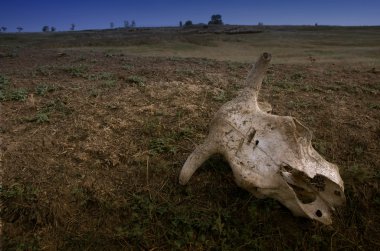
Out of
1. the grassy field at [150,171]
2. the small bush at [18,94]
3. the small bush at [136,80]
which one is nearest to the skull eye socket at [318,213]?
the grassy field at [150,171]

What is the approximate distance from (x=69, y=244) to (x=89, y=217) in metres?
0.32

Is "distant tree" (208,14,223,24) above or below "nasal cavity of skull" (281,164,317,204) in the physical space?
above

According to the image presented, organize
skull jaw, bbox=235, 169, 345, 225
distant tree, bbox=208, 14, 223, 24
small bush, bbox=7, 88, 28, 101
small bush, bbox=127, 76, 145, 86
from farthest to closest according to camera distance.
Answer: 1. distant tree, bbox=208, 14, 223, 24
2. small bush, bbox=127, 76, 145, 86
3. small bush, bbox=7, 88, 28, 101
4. skull jaw, bbox=235, 169, 345, 225

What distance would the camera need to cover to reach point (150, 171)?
13.0 ft

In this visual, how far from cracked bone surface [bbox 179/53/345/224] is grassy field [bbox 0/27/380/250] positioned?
1.14ft

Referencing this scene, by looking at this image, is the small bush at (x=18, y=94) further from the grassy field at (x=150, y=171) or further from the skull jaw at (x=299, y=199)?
the skull jaw at (x=299, y=199)

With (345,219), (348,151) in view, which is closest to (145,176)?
(345,219)

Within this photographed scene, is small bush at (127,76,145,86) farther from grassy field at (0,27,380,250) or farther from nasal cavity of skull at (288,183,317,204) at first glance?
nasal cavity of skull at (288,183,317,204)

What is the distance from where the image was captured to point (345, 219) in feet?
11.8

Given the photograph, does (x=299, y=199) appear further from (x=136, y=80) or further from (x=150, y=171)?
(x=136, y=80)

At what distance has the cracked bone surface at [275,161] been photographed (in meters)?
3.17

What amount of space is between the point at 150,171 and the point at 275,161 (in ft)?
5.08

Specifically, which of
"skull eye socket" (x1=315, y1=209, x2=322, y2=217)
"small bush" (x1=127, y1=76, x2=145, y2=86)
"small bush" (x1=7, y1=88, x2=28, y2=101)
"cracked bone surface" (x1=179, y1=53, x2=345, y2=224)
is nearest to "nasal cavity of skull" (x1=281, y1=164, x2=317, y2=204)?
"cracked bone surface" (x1=179, y1=53, x2=345, y2=224)

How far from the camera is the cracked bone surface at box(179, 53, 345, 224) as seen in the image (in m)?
3.17
